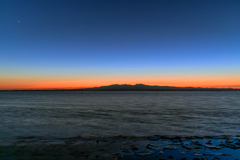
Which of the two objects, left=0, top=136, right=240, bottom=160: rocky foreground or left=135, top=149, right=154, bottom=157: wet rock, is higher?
left=135, top=149, right=154, bottom=157: wet rock

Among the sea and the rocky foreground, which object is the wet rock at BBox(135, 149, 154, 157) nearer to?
the rocky foreground

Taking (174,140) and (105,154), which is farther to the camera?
(174,140)

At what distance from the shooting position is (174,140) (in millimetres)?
12016

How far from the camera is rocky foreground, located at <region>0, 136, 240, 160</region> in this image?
29.4 feet

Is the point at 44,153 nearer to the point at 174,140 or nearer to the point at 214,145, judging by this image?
the point at 174,140

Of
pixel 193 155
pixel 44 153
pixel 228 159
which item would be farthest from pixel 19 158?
pixel 228 159

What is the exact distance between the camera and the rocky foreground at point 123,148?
8.96 metres

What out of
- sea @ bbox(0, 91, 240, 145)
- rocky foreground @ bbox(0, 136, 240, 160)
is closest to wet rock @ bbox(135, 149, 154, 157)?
rocky foreground @ bbox(0, 136, 240, 160)

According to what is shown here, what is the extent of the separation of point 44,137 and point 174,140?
8947 millimetres

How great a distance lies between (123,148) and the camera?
10242mm

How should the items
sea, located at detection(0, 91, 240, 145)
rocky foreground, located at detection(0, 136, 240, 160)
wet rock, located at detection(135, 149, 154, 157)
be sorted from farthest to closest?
sea, located at detection(0, 91, 240, 145) → wet rock, located at detection(135, 149, 154, 157) → rocky foreground, located at detection(0, 136, 240, 160)

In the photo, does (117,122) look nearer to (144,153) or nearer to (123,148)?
(123,148)

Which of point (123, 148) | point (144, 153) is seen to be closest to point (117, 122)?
point (123, 148)

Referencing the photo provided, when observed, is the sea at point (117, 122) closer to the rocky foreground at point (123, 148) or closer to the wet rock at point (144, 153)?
the rocky foreground at point (123, 148)
